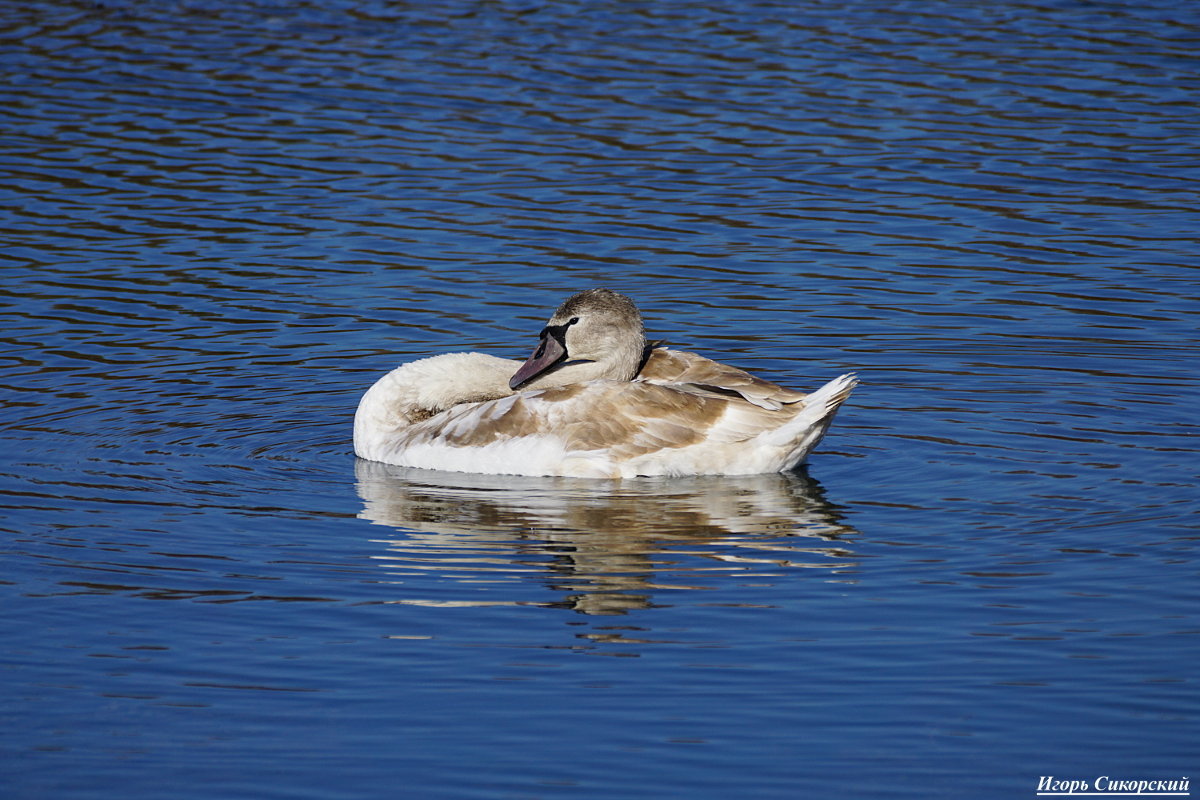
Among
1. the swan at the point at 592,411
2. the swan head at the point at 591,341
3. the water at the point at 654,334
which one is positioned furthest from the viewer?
the swan head at the point at 591,341

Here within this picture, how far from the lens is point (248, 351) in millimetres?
14852

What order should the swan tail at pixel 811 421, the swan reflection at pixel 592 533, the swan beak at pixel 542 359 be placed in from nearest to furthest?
the swan reflection at pixel 592 533 < the swan tail at pixel 811 421 < the swan beak at pixel 542 359

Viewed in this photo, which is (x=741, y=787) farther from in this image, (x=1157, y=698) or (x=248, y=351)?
(x=248, y=351)

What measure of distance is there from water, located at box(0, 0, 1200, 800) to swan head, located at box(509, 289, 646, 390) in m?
0.94

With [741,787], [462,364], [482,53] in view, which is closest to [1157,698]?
[741,787]

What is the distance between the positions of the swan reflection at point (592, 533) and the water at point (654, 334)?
42 mm

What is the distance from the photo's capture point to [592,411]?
12.0m

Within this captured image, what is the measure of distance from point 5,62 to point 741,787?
825 inches

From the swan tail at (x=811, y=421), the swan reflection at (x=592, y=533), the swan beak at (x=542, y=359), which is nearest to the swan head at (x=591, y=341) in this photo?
the swan beak at (x=542, y=359)

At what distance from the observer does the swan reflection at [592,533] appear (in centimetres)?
952

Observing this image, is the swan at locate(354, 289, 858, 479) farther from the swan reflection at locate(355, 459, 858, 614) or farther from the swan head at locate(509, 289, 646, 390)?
the swan reflection at locate(355, 459, 858, 614)

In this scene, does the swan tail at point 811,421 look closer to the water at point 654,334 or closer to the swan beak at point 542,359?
the water at point 654,334

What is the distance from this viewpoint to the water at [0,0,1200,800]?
25.3 feet

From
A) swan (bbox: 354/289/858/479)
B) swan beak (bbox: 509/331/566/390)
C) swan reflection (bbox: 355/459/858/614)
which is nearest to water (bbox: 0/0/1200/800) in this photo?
swan reflection (bbox: 355/459/858/614)
